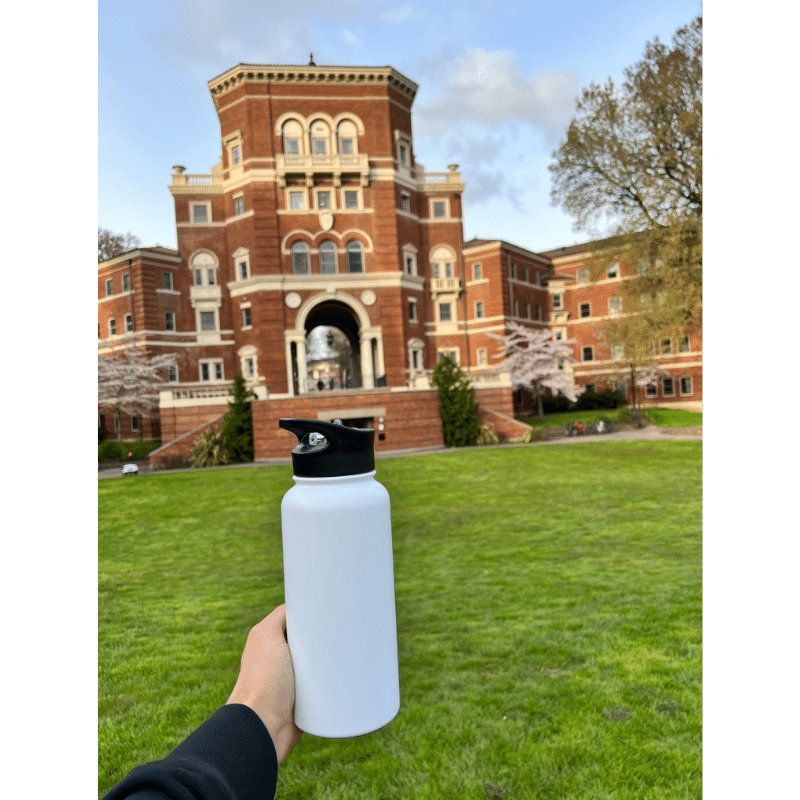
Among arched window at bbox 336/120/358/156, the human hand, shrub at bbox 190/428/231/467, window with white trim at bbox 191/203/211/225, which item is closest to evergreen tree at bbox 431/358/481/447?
shrub at bbox 190/428/231/467

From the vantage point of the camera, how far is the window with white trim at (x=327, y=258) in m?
24.4

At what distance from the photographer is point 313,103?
23.7m

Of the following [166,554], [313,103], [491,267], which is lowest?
[166,554]

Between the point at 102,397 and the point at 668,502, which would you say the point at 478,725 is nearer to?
the point at 668,502

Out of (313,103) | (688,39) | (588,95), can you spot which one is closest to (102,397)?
(313,103)

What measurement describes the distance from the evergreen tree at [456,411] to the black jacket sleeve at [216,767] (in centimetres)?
1808

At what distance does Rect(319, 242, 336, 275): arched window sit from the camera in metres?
24.4

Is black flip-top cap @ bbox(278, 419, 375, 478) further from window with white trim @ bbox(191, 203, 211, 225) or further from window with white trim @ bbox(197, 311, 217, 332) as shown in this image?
window with white trim @ bbox(191, 203, 211, 225)

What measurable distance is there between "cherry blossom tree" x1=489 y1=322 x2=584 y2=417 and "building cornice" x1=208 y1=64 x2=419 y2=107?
43.5 feet

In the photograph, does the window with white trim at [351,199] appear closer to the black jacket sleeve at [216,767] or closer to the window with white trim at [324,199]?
the window with white trim at [324,199]

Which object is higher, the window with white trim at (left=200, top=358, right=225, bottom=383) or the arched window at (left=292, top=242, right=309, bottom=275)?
the arched window at (left=292, top=242, right=309, bottom=275)

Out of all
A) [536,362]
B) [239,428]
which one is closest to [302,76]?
[239,428]

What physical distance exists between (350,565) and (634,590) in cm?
396

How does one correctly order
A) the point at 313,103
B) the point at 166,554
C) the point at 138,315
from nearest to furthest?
the point at 166,554 < the point at 313,103 < the point at 138,315
